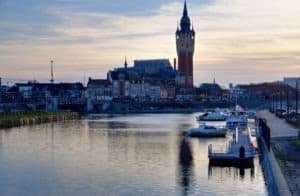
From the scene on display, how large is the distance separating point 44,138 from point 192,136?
14.1 metres

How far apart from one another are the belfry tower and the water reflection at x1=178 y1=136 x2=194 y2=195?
13131 centimetres

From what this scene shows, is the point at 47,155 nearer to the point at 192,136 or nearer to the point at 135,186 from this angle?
the point at 135,186

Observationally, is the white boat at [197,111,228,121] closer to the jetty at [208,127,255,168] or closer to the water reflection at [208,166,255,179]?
the jetty at [208,127,255,168]

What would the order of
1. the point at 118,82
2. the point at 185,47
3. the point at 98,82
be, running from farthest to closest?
the point at 185,47
the point at 118,82
the point at 98,82

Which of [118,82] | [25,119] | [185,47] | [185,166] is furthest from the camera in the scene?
[185,47]

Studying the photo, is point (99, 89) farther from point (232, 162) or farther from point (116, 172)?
point (116, 172)

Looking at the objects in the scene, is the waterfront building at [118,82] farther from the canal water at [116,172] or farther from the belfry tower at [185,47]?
the canal water at [116,172]

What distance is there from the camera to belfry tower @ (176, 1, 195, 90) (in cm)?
17862

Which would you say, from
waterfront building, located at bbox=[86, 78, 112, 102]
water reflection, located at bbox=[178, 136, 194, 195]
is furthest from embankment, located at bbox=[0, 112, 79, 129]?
waterfront building, located at bbox=[86, 78, 112, 102]

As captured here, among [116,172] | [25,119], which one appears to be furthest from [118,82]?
[116,172]

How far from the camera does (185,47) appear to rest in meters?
178

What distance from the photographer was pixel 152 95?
180375mm

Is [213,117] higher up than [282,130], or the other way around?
[282,130]

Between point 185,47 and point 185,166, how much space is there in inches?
5764
